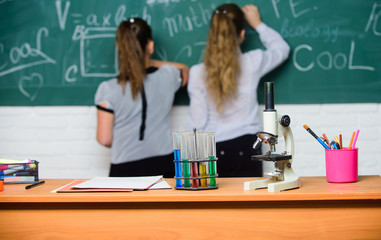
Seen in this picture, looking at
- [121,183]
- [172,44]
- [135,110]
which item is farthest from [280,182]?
[172,44]

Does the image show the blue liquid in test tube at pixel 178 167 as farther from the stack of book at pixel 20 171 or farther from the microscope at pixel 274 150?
the stack of book at pixel 20 171

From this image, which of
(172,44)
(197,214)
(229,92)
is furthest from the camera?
(172,44)

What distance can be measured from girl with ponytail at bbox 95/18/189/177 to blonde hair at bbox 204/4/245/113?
28cm

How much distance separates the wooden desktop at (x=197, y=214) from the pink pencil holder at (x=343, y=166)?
11cm

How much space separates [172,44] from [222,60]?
1.62 ft

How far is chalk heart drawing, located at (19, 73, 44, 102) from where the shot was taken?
3.10 metres

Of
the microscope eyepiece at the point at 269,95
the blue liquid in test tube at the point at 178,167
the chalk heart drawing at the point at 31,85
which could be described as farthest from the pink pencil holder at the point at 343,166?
the chalk heart drawing at the point at 31,85

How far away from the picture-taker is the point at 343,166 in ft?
5.23

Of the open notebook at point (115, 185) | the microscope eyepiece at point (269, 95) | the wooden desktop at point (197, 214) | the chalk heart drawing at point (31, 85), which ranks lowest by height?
the wooden desktop at point (197, 214)

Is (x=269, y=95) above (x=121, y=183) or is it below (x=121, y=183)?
above

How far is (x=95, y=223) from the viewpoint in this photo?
1.45 meters

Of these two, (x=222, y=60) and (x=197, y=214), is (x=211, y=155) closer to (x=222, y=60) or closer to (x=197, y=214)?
(x=197, y=214)

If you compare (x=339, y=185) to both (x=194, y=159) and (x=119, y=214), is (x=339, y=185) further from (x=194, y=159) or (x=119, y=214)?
(x=119, y=214)

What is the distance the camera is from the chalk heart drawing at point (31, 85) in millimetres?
3100
